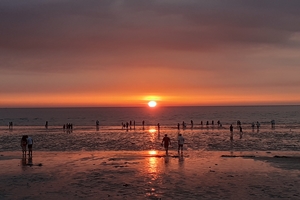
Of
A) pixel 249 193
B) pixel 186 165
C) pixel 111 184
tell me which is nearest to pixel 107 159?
pixel 186 165

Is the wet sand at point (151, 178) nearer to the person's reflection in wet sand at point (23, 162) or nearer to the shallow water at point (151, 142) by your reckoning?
the person's reflection in wet sand at point (23, 162)

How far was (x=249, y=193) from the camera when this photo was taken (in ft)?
46.3

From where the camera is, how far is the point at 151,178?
56.2 feet

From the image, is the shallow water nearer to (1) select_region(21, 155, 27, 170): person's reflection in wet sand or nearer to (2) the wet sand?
(1) select_region(21, 155, 27, 170): person's reflection in wet sand

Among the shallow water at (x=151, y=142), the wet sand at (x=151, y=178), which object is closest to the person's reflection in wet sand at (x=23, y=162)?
the wet sand at (x=151, y=178)

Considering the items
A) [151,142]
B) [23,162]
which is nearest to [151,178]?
[23,162]

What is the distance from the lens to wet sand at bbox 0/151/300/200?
14.1m

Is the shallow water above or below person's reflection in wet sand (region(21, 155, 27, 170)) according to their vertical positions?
below

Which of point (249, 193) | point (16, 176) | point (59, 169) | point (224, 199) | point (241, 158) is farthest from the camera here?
point (241, 158)

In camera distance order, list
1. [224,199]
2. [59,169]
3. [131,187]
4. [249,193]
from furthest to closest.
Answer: [59,169] → [131,187] → [249,193] → [224,199]

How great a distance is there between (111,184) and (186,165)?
22.7ft

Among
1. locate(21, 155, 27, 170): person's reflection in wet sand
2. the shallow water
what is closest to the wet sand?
locate(21, 155, 27, 170): person's reflection in wet sand

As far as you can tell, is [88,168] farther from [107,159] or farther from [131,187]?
[131,187]

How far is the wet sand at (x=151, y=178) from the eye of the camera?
46.2 ft
